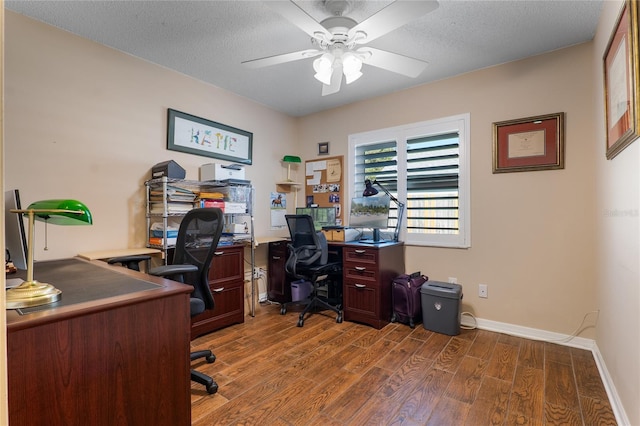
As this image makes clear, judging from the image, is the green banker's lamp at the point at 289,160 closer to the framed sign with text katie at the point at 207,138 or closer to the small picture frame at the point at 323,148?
the small picture frame at the point at 323,148

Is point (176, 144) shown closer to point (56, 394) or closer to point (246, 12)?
point (246, 12)

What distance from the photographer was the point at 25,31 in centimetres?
220

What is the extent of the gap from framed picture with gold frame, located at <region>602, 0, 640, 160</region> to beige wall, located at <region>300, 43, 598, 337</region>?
62cm

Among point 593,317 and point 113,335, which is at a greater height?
point 113,335

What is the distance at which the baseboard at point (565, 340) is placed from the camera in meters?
1.70

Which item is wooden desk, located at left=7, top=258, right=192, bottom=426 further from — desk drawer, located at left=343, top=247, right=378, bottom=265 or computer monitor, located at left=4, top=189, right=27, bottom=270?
desk drawer, located at left=343, top=247, right=378, bottom=265

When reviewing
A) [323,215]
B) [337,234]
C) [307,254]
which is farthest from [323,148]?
[307,254]

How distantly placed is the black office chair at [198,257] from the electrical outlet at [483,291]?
2.40 metres

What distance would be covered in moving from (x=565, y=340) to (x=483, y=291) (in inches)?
26.7

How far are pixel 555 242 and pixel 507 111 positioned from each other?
1.21 meters

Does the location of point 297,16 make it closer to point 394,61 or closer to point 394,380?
point 394,61

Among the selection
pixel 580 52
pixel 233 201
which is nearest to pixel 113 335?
pixel 233 201

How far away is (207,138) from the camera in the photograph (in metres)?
3.31

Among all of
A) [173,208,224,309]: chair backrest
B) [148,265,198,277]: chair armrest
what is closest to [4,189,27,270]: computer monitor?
[148,265,198,277]: chair armrest
